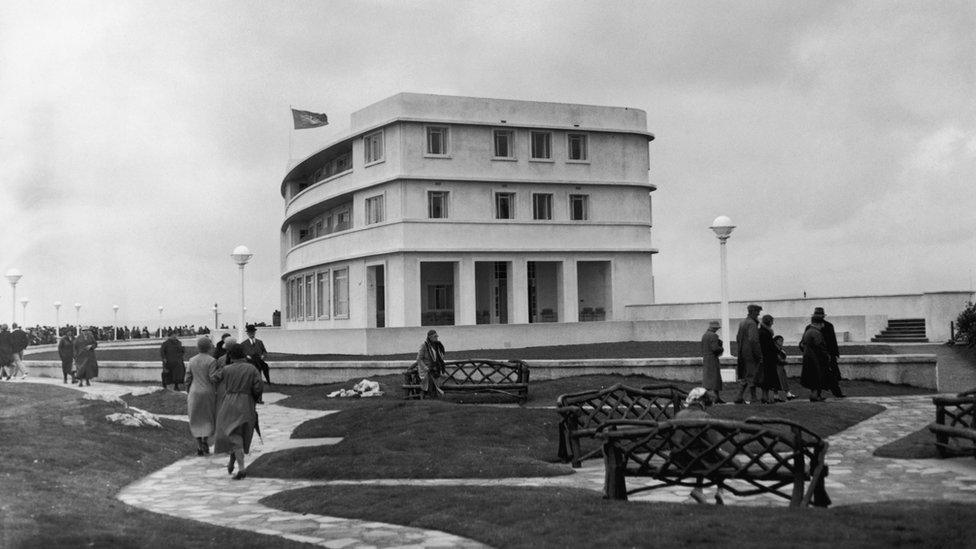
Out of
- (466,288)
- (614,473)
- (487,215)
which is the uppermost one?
(487,215)

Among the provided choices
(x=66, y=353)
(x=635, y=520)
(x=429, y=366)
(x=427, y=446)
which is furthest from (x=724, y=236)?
(x=66, y=353)

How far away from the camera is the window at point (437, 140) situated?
40250mm

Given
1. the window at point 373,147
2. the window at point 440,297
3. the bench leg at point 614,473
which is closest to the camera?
the bench leg at point 614,473

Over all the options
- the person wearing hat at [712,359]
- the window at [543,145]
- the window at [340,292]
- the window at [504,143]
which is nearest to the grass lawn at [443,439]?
the person wearing hat at [712,359]

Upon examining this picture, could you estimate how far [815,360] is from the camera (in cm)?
1883

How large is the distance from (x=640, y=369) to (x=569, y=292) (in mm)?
18110

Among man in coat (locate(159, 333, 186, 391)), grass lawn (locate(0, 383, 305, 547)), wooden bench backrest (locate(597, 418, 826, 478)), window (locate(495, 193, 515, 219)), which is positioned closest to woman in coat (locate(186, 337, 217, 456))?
grass lawn (locate(0, 383, 305, 547))

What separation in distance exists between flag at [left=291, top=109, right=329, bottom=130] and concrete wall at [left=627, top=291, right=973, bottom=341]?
21362 millimetres

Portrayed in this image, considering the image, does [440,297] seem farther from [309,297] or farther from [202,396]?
[202,396]

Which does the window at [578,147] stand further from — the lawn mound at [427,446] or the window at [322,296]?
the lawn mound at [427,446]

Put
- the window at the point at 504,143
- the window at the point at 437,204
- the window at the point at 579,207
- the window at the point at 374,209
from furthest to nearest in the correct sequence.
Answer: the window at the point at 579,207 < the window at the point at 374,209 < the window at the point at 504,143 < the window at the point at 437,204

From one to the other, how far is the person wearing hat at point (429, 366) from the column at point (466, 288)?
65.1 feet

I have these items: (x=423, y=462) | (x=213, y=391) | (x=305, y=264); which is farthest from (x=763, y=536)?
(x=305, y=264)

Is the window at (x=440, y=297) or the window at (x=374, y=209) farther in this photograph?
the window at (x=440, y=297)
